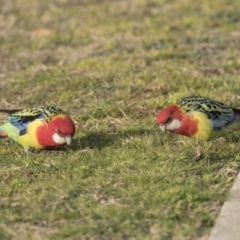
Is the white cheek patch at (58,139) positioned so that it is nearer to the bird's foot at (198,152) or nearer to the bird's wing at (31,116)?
the bird's wing at (31,116)

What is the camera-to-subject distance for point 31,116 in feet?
20.8

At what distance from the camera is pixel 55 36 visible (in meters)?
11.0

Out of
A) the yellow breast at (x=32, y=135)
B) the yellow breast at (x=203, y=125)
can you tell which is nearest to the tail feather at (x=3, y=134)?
the yellow breast at (x=32, y=135)

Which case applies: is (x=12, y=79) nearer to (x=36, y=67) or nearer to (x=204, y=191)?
(x=36, y=67)

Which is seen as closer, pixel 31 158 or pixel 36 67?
pixel 31 158

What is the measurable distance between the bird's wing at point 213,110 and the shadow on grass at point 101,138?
0.57 metres

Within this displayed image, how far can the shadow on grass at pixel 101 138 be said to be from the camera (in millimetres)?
6582

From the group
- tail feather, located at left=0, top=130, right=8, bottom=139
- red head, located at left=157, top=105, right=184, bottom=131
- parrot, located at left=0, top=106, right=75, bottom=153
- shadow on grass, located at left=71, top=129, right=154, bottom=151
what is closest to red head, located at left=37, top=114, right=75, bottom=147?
parrot, located at left=0, top=106, right=75, bottom=153

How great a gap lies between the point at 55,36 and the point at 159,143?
16.1ft

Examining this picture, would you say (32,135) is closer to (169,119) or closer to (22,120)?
(22,120)

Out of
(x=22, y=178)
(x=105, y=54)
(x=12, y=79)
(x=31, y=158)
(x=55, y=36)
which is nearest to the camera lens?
(x=22, y=178)

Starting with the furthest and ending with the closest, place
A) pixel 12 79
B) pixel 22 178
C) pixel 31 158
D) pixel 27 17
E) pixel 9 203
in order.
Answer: pixel 27 17 → pixel 12 79 → pixel 31 158 → pixel 22 178 → pixel 9 203

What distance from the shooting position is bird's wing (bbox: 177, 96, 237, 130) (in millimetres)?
6305

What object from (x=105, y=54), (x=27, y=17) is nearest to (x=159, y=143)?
(x=105, y=54)
